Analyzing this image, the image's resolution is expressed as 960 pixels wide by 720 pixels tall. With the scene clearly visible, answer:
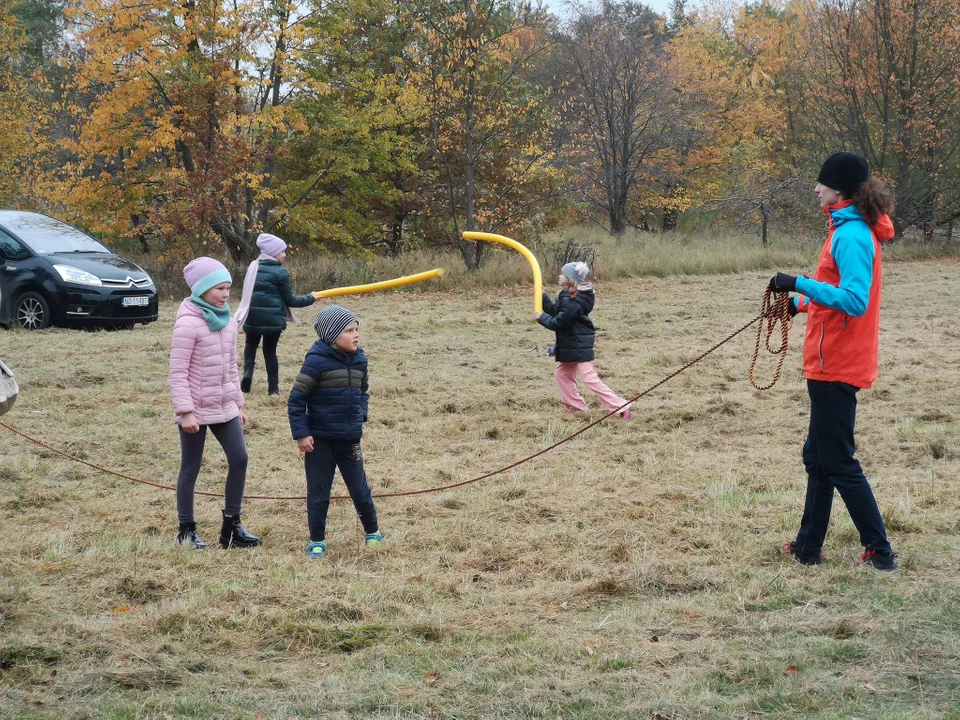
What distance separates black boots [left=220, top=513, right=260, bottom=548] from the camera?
6.46m

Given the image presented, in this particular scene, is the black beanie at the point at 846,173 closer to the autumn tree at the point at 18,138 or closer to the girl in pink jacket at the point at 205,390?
the girl in pink jacket at the point at 205,390

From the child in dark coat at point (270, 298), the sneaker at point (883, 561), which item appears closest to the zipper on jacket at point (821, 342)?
the sneaker at point (883, 561)

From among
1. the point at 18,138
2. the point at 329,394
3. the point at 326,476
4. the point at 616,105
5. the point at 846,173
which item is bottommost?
the point at 326,476

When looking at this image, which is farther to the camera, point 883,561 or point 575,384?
point 575,384

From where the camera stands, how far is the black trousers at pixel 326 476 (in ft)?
20.7

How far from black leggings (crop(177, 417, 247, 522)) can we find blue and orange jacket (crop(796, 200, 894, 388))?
3.27 metres

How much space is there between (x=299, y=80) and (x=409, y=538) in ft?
61.1

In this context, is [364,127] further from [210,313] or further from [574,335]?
[210,313]

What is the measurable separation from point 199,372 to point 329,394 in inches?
30.5

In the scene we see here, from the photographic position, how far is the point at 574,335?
10141mm

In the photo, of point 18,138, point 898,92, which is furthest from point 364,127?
point 898,92

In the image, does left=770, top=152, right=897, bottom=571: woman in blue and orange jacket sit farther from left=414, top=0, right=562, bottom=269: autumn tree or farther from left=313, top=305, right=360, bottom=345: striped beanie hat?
left=414, top=0, right=562, bottom=269: autumn tree

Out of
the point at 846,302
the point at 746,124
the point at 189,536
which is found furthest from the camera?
the point at 746,124

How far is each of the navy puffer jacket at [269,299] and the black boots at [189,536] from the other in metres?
4.46
